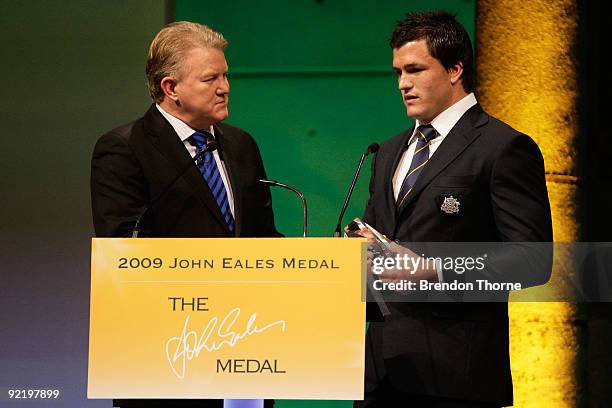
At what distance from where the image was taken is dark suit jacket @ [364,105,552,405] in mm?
2656

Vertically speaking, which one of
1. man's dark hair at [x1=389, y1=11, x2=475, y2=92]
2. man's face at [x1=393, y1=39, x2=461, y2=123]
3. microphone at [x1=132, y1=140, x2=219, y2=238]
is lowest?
microphone at [x1=132, y1=140, x2=219, y2=238]

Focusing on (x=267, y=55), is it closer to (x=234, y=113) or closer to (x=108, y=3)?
(x=234, y=113)

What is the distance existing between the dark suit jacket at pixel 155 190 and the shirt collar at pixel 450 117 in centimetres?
59

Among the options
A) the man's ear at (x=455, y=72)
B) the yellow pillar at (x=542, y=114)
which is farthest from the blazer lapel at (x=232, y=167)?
the yellow pillar at (x=542, y=114)

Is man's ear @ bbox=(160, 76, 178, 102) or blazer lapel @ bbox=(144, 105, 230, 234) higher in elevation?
man's ear @ bbox=(160, 76, 178, 102)

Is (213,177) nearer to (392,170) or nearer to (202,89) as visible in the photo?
(202,89)

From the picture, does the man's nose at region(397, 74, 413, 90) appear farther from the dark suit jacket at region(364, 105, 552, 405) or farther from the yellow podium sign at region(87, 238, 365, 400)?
the yellow podium sign at region(87, 238, 365, 400)

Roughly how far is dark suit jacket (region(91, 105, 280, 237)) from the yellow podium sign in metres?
0.38

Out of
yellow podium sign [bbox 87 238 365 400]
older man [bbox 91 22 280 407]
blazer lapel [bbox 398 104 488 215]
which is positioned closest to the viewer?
yellow podium sign [bbox 87 238 365 400]

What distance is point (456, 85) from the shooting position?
2.93 m

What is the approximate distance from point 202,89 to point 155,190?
1.13ft

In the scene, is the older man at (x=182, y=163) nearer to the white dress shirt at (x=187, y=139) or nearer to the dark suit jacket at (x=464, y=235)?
the white dress shirt at (x=187, y=139)

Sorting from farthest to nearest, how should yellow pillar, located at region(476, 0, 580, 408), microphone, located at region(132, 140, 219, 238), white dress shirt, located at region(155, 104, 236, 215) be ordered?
yellow pillar, located at region(476, 0, 580, 408)
white dress shirt, located at region(155, 104, 236, 215)
microphone, located at region(132, 140, 219, 238)

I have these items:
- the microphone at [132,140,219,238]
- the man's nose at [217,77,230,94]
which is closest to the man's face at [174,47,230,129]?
the man's nose at [217,77,230,94]
